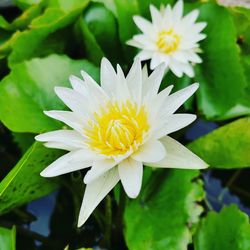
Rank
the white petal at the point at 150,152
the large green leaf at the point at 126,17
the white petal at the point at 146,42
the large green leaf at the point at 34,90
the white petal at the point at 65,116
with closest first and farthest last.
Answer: the white petal at the point at 150,152 → the white petal at the point at 65,116 → the large green leaf at the point at 34,90 → the white petal at the point at 146,42 → the large green leaf at the point at 126,17

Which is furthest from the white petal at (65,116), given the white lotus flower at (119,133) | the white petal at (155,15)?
the white petal at (155,15)

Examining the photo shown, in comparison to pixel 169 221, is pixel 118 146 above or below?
above

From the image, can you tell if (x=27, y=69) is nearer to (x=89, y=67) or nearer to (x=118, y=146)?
(x=89, y=67)

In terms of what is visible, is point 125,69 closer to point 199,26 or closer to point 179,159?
point 199,26

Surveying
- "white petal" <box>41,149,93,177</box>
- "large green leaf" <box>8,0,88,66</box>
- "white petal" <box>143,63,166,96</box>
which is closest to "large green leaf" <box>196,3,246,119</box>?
"large green leaf" <box>8,0,88,66</box>

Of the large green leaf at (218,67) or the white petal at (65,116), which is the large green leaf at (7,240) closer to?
the white petal at (65,116)

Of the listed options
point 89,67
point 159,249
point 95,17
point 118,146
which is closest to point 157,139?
point 118,146

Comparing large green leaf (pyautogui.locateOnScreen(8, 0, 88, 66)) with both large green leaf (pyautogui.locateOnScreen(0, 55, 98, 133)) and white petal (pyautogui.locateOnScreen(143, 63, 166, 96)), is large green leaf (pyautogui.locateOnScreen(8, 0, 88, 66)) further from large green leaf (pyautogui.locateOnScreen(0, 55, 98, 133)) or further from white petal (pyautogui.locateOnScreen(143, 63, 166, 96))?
white petal (pyautogui.locateOnScreen(143, 63, 166, 96))
